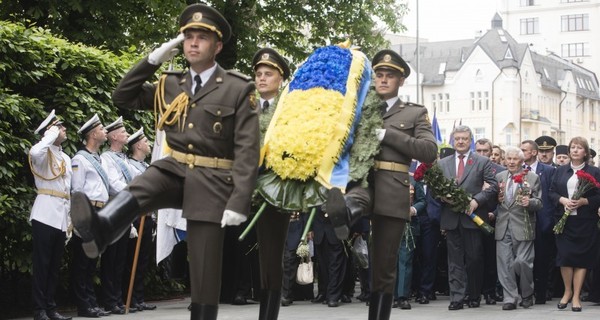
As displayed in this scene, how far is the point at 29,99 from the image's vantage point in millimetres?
12367

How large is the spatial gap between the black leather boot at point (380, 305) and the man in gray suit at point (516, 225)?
5813mm

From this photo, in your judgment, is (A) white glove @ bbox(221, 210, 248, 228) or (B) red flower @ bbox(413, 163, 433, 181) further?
(B) red flower @ bbox(413, 163, 433, 181)

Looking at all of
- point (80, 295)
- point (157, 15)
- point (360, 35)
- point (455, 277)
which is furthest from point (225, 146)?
point (360, 35)

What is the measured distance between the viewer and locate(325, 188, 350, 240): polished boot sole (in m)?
7.92

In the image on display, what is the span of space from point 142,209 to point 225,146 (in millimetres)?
788

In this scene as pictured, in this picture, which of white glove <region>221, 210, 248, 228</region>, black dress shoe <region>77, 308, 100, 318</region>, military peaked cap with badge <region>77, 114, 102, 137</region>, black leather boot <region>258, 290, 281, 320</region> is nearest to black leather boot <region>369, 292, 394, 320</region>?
black leather boot <region>258, 290, 281, 320</region>

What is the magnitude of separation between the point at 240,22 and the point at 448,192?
10697mm

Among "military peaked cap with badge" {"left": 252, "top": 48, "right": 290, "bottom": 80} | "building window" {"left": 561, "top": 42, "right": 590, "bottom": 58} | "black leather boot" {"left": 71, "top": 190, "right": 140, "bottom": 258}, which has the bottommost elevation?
"black leather boot" {"left": 71, "top": 190, "right": 140, "bottom": 258}

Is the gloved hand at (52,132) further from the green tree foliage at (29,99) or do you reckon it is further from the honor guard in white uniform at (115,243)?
the honor guard in white uniform at (115,243)

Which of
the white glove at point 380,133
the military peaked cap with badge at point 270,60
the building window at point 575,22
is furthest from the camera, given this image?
the building window at point 575,22

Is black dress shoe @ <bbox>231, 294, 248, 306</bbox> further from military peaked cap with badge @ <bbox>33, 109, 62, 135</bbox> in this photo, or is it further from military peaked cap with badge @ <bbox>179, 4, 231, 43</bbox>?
military peaked cap with badge @ <bbox>179, 4, 231, 43</bbox>

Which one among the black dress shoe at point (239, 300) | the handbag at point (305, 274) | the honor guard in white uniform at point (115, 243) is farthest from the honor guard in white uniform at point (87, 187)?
the handbag at point (305, 274)

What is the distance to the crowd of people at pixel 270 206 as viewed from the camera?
24.7 ft

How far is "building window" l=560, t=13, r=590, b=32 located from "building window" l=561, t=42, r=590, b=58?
1.82 meters
